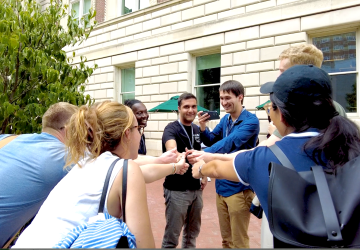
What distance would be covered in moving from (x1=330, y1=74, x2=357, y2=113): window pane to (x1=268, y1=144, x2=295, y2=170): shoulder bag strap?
775 centimetres

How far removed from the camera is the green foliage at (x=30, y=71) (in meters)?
3.21

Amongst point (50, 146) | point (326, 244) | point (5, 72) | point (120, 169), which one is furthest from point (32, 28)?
point (326, 244)

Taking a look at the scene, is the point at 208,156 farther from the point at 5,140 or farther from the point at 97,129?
the point at 5,140

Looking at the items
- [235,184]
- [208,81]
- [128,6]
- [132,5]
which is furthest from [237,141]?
[128,6]

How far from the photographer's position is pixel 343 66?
826 centimetres

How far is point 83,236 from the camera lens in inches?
50.7

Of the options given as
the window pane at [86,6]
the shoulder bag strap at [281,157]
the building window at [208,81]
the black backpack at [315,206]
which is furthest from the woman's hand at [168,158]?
the window pane at [86,6]

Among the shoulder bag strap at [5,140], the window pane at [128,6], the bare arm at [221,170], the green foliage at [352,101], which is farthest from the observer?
the window pane at [128,6]

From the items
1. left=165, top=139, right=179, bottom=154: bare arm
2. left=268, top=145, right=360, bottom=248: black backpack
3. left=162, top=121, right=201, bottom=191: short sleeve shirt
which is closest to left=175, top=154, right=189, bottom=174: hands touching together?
left=165, top=139, right=179, bottom=154: bare arm

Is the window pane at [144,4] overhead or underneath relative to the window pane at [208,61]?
overhead

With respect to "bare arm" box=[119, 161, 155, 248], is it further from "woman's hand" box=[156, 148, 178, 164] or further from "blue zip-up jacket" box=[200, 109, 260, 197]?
"blue zip-up jacket" box=[200, 109, 260, 197]

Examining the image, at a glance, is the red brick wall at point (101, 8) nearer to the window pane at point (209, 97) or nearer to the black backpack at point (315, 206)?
the window pane at point (209, 97)

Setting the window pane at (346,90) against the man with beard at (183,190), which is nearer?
the man with beard at (183,190)

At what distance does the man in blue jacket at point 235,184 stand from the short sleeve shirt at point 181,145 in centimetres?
33
